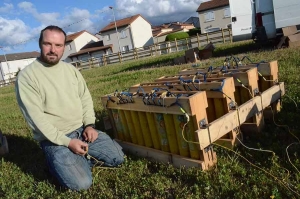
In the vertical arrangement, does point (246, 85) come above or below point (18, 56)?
below

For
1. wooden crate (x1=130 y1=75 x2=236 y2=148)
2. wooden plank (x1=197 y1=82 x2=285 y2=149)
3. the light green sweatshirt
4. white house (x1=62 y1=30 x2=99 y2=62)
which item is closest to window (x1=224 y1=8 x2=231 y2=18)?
white house (x1=62 y1=30 x2=99 y2=62)

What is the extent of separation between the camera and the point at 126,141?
14.5ft

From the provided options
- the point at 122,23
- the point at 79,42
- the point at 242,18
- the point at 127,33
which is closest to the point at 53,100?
the point at 242,18

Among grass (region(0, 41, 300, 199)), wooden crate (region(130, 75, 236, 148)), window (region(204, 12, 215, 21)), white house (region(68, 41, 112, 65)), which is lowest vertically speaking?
grass (region(0, 41, 300, 199))

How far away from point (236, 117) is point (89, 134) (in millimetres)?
1873

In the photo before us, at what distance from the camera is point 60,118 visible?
3.88 m

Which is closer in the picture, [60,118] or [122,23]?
[60,118]

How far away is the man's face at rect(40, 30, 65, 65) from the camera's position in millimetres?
3686

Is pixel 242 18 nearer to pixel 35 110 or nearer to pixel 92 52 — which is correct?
pixel 35 110

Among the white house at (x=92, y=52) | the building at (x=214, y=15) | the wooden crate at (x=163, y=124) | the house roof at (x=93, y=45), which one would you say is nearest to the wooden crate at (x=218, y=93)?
the wooden crate at (x=163, y=124)

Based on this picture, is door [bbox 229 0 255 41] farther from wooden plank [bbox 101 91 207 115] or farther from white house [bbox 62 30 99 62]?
white house [bbox 62 30 99 62]

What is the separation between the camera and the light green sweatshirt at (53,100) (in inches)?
141

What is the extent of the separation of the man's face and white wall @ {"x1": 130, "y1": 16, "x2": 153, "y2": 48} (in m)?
56.0

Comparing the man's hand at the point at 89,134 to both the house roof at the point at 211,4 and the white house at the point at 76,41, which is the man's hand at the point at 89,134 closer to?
the house roof at the point at 211,4
